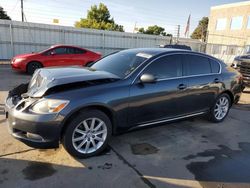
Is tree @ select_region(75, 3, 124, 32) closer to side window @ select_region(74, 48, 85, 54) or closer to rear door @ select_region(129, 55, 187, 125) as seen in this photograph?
side window @ select_region(74, 48, 85, 54)

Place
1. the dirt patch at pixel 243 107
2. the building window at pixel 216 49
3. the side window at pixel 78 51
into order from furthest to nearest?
1. the building window at pixel 216 49
2. the side window at pixel 78 51
3. the dirt patch at pixel 243 107

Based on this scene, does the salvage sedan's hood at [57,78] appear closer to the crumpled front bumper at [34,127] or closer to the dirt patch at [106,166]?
the crumpled front bumper at [34,127]

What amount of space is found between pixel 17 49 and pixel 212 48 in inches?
→ 632

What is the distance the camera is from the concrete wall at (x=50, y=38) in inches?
563

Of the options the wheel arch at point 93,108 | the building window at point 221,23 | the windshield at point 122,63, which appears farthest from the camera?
the building window at point 221,23

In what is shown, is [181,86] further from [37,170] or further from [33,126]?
[37,170]

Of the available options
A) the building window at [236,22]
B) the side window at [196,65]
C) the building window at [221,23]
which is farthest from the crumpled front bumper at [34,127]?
the building window at [221,23]

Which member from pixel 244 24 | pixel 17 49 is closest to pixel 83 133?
pixel 17 49

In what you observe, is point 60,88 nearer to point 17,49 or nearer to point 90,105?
point 90,105

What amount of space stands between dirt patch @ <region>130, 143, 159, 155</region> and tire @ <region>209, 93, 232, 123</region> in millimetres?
1930

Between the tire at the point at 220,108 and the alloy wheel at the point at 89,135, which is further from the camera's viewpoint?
the tire at the point at 220,108

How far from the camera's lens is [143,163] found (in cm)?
334

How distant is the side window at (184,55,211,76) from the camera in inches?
174

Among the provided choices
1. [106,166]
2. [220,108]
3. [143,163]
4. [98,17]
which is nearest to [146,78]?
[143,163]
